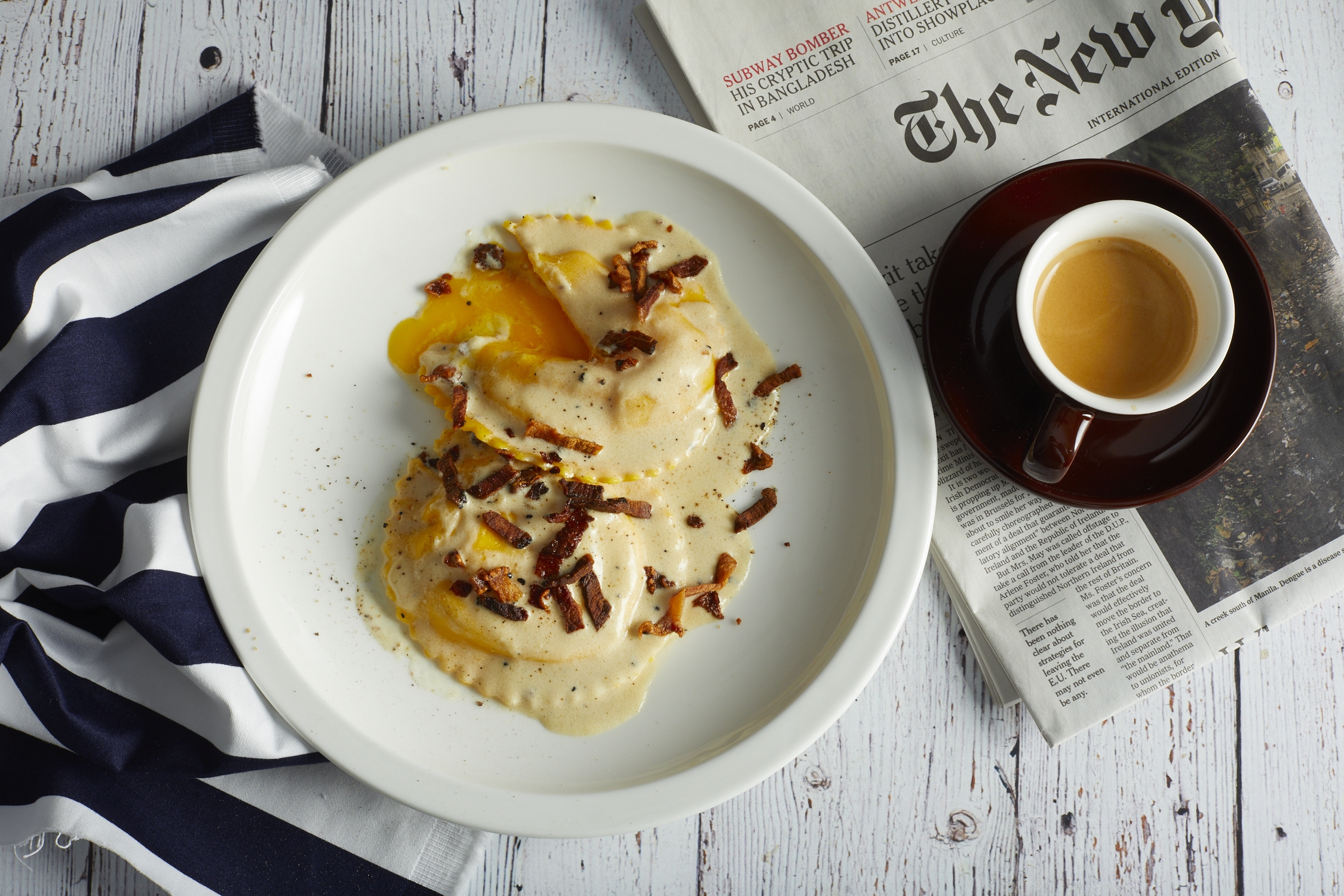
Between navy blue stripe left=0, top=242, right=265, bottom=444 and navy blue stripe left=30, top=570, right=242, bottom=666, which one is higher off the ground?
navy blue stripe left=0, top=242, right=265, bottom=444

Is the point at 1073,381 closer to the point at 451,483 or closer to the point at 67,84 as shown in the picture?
the point at 451,483

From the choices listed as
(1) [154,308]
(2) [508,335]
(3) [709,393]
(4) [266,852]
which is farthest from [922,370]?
(4) [266,852]

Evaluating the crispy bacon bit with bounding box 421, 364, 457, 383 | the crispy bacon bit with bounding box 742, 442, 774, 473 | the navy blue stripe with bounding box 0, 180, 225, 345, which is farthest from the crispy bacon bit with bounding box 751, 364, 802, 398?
the navy blue stripe with bounding box 0, 180, 225, 345

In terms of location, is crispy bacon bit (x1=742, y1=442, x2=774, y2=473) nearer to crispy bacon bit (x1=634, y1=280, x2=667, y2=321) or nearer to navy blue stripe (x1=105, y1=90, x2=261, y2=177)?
crispy bacon bit (x1=634, y1=280, x2=667, y2=321)

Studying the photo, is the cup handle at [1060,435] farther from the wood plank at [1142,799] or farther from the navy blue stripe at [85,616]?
the navy blue stripe at [85,616]

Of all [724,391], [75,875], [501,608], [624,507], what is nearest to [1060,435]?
[724,391]

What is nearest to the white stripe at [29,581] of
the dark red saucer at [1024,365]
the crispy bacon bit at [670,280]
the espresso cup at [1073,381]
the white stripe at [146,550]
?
the white stripe at [146,550]
